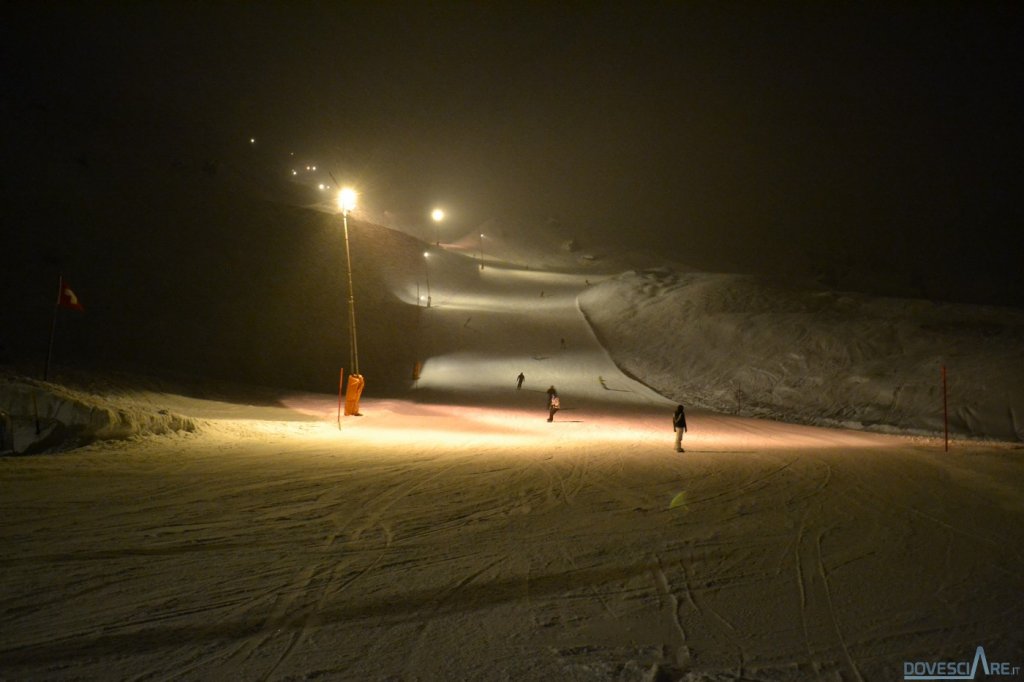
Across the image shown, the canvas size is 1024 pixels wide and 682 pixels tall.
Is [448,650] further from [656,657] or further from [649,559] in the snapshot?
[649,559]

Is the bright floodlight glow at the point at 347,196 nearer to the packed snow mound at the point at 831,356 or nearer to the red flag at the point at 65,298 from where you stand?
the red flag at the point at 65,298

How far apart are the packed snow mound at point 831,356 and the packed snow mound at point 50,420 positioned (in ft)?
72.4

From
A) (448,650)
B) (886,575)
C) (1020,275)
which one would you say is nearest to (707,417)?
(886,575)

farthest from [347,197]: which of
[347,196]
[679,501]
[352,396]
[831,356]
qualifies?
[831,356]

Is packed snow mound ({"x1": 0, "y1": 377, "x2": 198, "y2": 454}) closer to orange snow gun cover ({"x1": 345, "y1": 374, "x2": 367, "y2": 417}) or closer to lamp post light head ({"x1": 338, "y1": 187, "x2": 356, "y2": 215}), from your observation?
orange snow gun cover ({"x1": 345, "y1": 374, "x2": 367, "y2": 417})

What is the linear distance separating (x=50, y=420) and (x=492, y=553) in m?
10.2

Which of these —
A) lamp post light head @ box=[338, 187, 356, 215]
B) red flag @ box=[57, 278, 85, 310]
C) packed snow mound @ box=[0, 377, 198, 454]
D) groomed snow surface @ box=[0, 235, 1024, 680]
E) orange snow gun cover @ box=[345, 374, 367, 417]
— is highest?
lamp post light head @ box=[338, 187, 356, 215]

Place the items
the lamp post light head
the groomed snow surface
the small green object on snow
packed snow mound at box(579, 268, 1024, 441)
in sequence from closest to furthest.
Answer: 1. the groomed snow surface
2. the small green object on snow
3. the lamp post light head
4. packed snow mound at box(579, 268, 1024, 441)

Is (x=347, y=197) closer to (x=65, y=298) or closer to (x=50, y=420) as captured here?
(x=65, y=298)

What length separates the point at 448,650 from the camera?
15.5 feet

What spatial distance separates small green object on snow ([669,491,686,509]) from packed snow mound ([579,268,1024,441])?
15057 mm

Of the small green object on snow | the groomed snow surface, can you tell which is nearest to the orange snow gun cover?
the groomed snow surface

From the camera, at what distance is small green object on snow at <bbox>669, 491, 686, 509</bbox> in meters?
9.61

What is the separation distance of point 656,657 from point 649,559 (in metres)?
2.32
